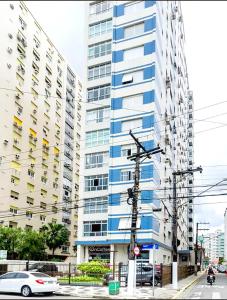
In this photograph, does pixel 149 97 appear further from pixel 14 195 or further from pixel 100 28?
pixel 14 195

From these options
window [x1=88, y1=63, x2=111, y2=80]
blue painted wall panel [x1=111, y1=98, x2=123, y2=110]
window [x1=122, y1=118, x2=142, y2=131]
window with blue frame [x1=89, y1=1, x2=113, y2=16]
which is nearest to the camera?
window [x1=122, y1=118, x2=142, y2=131]

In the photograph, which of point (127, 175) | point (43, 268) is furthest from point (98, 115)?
point (43, 268)

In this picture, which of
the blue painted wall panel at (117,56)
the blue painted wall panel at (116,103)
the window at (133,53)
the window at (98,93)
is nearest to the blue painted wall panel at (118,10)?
the blue painted wall panel at (117,56)

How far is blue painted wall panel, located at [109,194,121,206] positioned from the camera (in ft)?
190

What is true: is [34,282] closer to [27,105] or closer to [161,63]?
[161,63]

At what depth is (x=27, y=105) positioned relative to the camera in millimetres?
74375

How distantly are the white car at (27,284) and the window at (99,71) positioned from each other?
40539mm

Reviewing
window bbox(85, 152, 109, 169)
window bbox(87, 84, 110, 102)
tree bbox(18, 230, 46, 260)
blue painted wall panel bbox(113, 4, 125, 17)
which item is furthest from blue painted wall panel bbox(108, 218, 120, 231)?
blue painted wall panel bbox(113, 4, 125, 17)

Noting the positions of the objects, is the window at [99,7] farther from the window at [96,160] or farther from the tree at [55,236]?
the tree at [55,236]

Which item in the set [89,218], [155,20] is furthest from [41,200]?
[155,20]

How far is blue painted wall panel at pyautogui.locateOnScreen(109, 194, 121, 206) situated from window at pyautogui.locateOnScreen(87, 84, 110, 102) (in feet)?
45.2

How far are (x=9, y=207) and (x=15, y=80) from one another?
19232 mm

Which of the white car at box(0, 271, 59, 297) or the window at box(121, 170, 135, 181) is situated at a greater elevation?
the window at box(121, 170, 135, 181)

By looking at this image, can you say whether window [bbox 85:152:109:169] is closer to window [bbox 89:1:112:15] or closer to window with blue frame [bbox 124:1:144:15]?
window with blue frame [bbox 124:1:144:15]
